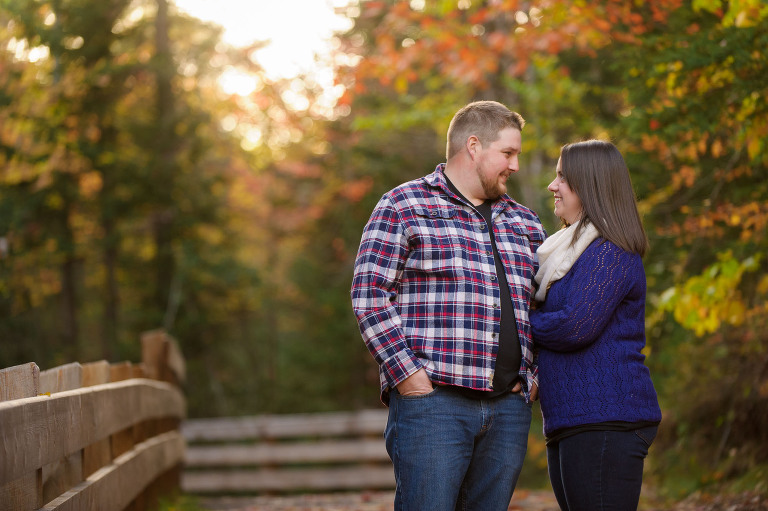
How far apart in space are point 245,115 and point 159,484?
13627 mm

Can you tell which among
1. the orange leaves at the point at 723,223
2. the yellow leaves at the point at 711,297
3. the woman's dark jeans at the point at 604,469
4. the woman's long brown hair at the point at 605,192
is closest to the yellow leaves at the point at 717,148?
the orange leaves at the point at 723,223

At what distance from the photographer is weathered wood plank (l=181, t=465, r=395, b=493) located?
34.7 feet

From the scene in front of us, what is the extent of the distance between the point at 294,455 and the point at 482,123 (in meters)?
8.27

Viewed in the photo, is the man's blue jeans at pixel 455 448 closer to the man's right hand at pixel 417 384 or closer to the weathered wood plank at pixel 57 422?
the man's right hand at pixel 417 384

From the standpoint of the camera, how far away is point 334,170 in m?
16.7

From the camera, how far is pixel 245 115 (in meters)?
18.9

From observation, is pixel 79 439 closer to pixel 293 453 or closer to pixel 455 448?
pixel 455 448

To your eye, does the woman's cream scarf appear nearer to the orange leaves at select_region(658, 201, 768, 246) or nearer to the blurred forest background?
the blurred forest background

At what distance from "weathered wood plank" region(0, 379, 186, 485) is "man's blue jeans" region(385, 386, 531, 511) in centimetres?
124

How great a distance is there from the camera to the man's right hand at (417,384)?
316 centimetres

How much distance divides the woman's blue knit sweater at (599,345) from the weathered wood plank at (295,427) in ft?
23.2

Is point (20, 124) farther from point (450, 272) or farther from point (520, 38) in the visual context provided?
point (450, 272)

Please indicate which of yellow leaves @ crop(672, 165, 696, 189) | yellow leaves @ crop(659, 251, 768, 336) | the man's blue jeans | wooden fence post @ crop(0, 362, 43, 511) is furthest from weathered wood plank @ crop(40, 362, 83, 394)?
yellow leaves @ crop(672, 165, 696, 189)

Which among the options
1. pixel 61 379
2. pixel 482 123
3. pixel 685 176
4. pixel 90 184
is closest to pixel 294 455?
pixel 90 184
